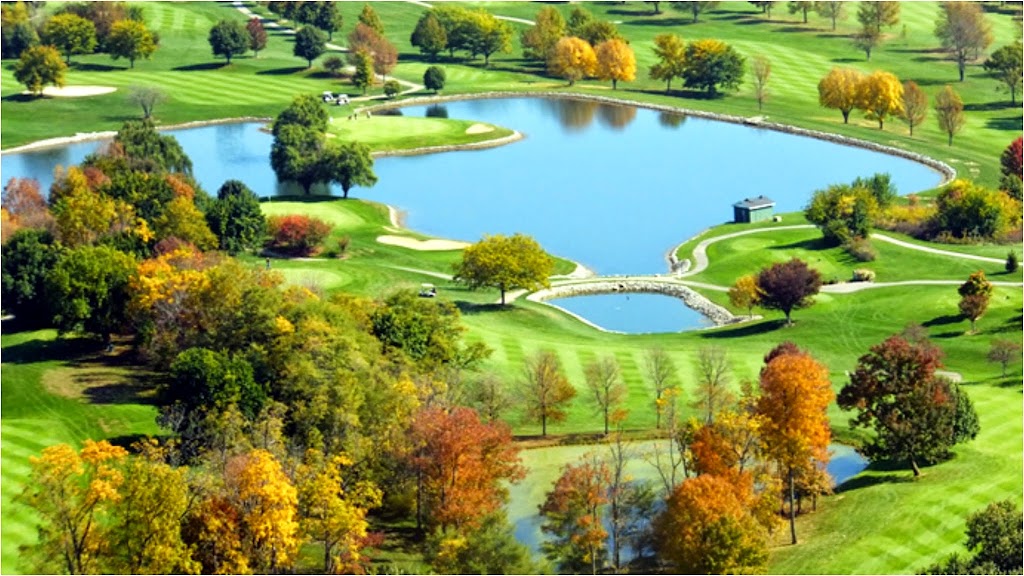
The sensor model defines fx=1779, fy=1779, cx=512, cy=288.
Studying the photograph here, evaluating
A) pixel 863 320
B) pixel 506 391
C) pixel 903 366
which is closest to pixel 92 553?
pixel 506 391

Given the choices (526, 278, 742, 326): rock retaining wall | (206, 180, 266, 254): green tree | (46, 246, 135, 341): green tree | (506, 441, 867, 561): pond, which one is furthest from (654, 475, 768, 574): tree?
(206, 180, 266, 254): green tree

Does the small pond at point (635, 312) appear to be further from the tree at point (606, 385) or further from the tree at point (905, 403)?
the tree at point (905, 403)

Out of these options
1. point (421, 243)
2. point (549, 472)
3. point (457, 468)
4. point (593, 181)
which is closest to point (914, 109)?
point (593, 181)

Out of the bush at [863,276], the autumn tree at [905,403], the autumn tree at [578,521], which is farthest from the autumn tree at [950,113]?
the autumn tree at [578,521]

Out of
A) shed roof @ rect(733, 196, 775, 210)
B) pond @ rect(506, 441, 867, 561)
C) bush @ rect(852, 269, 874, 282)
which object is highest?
shed roof @ rect(733, 196, 775, 210)

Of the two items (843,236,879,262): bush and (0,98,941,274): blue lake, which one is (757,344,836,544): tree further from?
(0,98,941,274): blue lake
